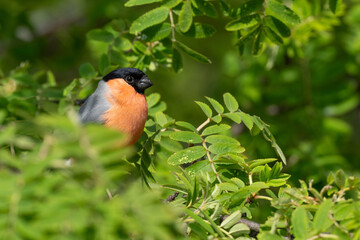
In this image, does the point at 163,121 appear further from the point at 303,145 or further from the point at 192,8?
the point at 303,145

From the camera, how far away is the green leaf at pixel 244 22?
10.2 feet

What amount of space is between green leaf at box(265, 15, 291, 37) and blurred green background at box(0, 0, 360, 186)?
109cm

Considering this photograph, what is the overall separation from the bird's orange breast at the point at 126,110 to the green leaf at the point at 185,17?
64cm

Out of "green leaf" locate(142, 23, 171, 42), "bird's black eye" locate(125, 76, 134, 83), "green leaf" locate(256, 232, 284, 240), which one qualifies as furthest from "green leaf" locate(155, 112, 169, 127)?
"green leaf" locate(256, 232, 284, 240)

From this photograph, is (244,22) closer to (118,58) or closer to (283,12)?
(283,12)

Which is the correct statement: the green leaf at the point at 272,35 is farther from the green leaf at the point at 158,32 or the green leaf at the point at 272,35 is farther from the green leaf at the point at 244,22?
the green leaf at the point at 158,32

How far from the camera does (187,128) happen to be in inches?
119

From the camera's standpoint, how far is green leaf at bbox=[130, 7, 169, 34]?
10.3 feet

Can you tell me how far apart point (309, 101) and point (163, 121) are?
239cm

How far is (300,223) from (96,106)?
6.88 feet

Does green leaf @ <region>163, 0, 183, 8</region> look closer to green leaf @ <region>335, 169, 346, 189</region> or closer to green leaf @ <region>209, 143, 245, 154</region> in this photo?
green leaf @ <region>209, 143, 245, 154</region>

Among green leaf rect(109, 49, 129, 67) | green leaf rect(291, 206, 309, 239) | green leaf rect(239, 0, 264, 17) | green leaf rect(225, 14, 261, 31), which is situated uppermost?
green leaf rect(239, 0, 264, 17)

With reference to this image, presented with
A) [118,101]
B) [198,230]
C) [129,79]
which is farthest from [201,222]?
[129,79]

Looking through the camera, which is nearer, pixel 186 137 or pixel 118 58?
pixel 186 137
